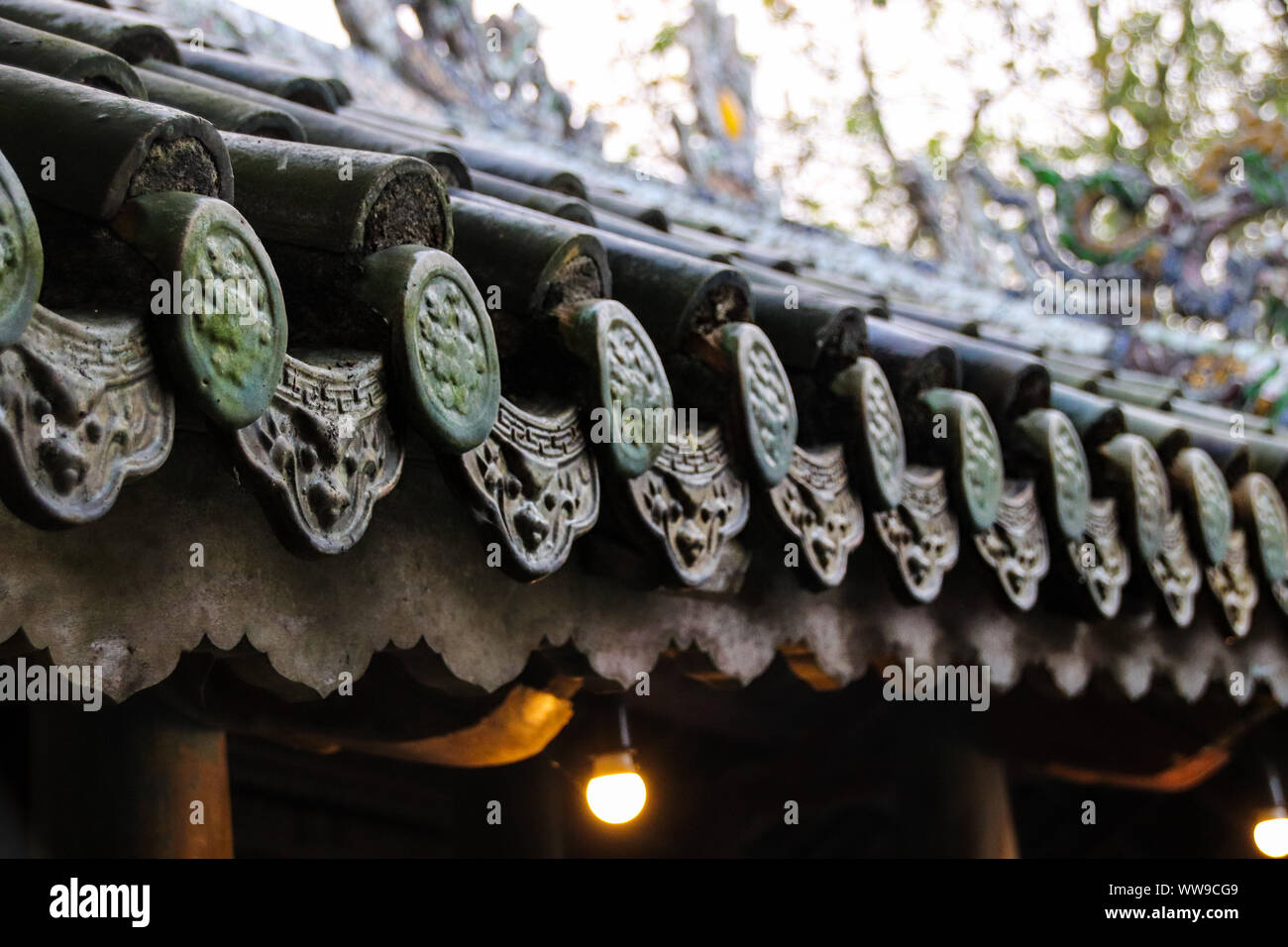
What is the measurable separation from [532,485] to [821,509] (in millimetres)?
571

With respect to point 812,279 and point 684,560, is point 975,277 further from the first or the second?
point 684,560

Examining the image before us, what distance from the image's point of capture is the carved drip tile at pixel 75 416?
1.09 metres

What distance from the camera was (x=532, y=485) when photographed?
5.31 feet

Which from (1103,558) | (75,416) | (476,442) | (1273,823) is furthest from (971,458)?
(1273,823)

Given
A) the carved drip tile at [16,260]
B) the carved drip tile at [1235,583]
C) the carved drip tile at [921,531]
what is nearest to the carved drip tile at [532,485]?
the carved drip tile at [16,260]

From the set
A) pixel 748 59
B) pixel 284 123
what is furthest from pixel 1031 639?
pixel 748 59

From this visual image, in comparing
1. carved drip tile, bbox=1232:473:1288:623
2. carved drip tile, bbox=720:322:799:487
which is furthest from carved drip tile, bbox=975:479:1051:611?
carved drip tile, bbox=1232:473:1288:623

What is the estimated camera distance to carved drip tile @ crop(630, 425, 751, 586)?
1792mm

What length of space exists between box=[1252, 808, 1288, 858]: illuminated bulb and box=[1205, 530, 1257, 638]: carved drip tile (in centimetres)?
99

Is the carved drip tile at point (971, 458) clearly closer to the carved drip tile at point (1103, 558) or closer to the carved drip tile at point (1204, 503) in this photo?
the carved drip tile at point (1103, 558)

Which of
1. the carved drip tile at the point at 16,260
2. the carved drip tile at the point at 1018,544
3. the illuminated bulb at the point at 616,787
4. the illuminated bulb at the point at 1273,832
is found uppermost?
the carved drip tile at the point at 1018,544

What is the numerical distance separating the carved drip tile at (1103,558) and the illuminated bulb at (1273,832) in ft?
4.49

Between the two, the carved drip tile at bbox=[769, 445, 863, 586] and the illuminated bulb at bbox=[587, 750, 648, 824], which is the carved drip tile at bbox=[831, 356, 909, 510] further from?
the illuminated bulb at bbox=[587, 750, 648, 824]

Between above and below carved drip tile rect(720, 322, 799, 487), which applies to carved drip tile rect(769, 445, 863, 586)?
below
